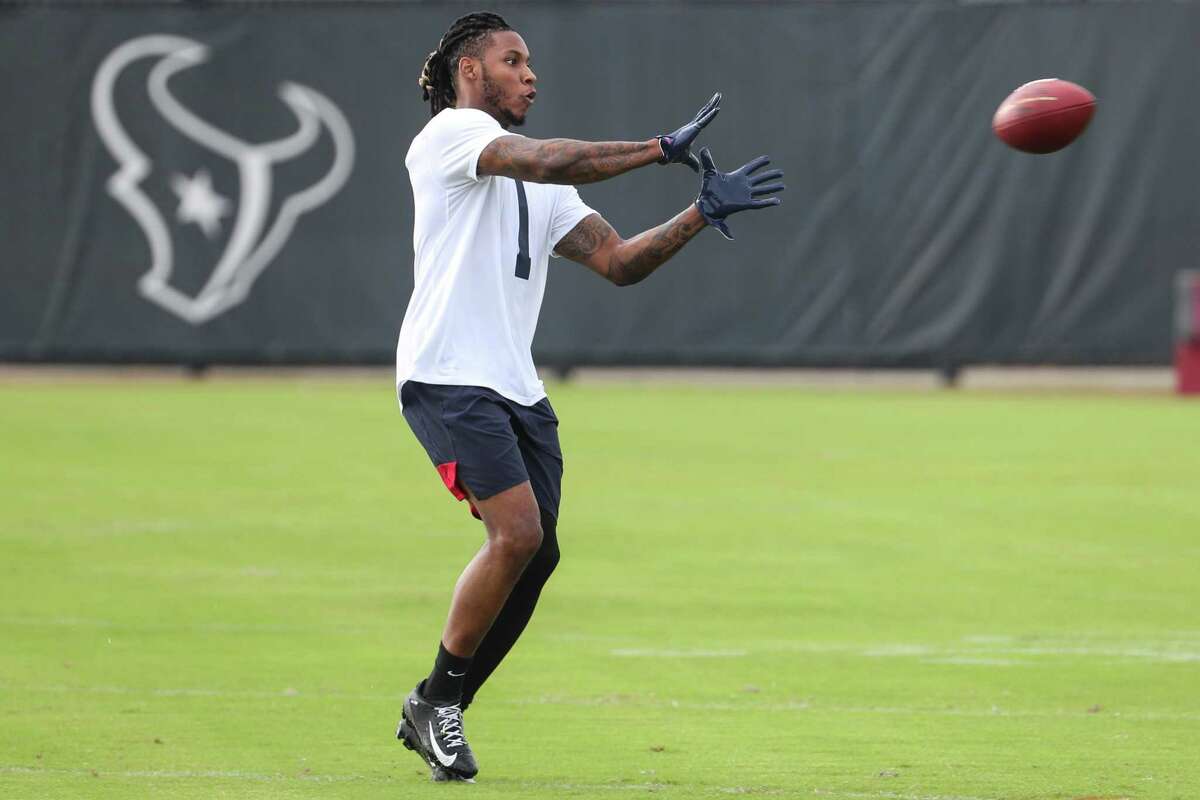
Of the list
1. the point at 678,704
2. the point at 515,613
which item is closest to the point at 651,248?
the point at 515,613

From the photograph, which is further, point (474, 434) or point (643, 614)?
point (643, 614)

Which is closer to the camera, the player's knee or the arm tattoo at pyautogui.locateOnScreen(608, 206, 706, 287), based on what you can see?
the player's knee

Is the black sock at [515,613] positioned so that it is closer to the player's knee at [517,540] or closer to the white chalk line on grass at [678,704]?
the player's knee at [517,540]

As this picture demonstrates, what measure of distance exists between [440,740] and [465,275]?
4.60 feet

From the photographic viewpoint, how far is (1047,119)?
834 centimetres

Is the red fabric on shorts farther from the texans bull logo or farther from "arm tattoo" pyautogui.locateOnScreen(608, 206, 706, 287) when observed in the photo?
the texans bull logo

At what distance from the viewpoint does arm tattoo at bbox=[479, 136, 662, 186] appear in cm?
629

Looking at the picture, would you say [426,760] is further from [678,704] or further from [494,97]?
[494,97]

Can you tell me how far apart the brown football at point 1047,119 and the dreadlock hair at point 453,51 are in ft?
7.86

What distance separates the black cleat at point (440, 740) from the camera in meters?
6.43

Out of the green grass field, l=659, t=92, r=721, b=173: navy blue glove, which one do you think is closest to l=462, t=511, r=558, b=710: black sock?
the green grass field

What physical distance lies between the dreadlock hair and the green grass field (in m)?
2.14

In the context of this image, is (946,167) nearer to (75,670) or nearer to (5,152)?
(5,152)

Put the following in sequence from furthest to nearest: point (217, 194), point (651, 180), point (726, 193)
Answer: point (217, 194) → point (651, 180) → point (726, 193)
